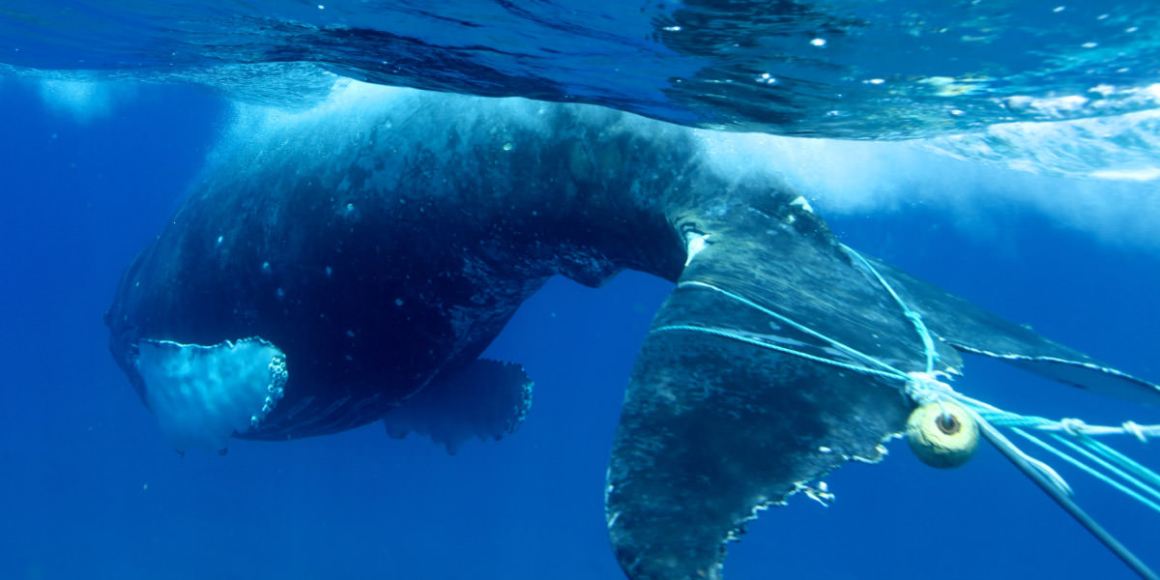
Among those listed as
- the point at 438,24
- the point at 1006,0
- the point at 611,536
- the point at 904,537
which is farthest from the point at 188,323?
the point at 904,537

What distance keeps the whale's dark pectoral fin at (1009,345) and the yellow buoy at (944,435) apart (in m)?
1.19

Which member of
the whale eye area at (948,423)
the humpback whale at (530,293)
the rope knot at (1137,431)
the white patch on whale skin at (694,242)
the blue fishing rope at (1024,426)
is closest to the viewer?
the blue fishing rope at (1024,426)

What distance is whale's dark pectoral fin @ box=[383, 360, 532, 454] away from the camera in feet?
30.5

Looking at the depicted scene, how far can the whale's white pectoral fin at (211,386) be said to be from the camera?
25.6ft

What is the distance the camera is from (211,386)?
8.18 m

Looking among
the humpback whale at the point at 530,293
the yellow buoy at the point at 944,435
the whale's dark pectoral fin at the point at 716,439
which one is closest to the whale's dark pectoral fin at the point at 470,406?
the humpback whale at the point at 530,293

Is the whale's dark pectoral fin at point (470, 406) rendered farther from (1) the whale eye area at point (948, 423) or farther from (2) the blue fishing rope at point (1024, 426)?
(1) the whale eye area at point (948, 423)

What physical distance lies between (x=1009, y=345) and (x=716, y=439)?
2239 mm

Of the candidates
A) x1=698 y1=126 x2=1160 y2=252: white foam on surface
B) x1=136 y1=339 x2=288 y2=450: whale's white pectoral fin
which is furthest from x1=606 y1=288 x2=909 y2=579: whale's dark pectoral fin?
x1=698 y1=126 x2=1160 y2=252: white foam on surface

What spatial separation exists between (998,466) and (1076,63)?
41.1 m

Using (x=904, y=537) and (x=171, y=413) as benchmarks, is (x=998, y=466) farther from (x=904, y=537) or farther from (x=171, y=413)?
(x=171, y=413)

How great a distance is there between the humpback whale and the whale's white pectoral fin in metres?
0.03

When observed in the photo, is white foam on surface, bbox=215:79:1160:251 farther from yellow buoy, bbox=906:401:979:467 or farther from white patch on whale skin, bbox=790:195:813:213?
yellow buoy, bbox=906:401:979:467

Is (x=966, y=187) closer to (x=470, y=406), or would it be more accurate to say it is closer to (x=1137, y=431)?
(x=470, y=406)
